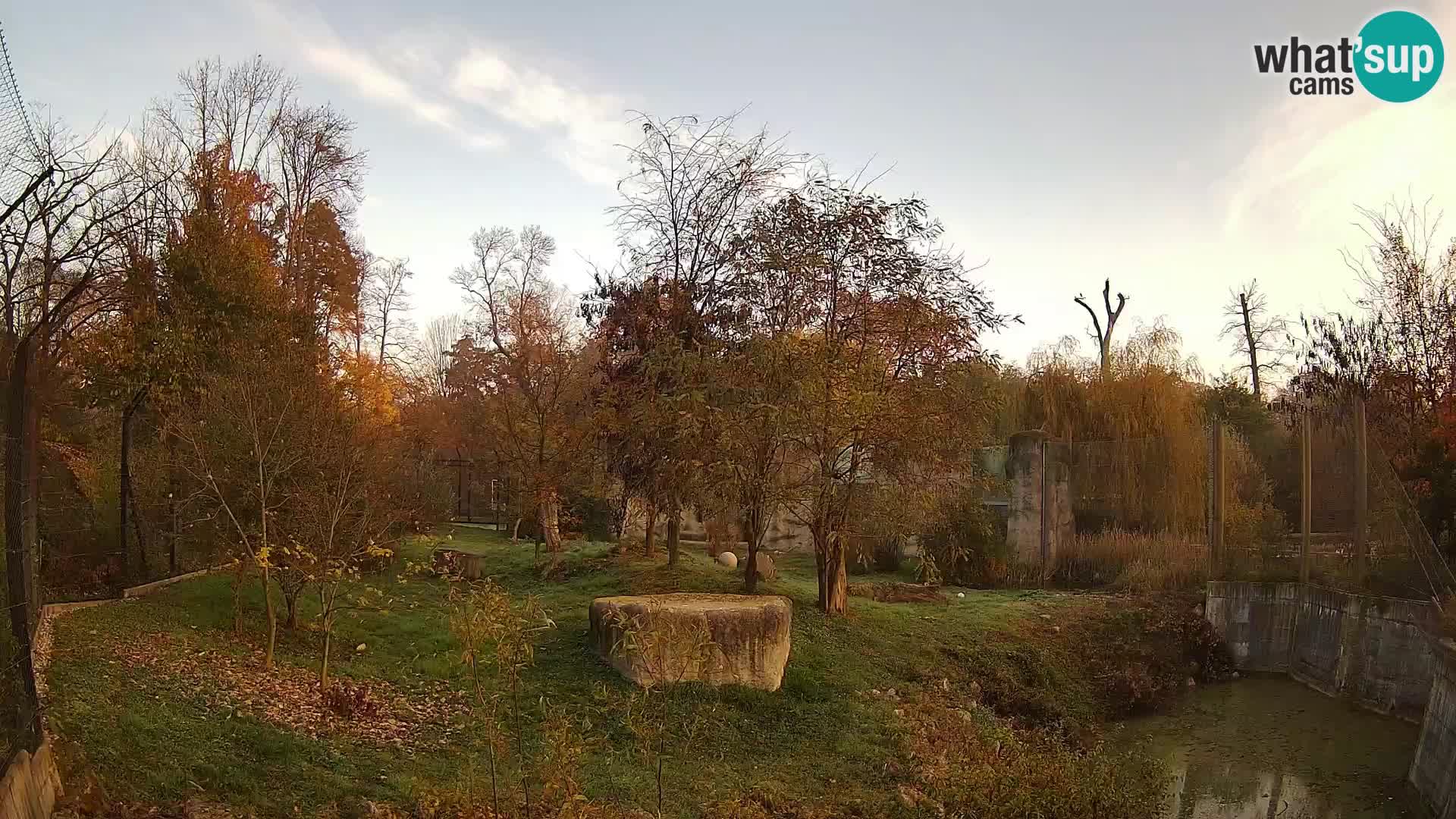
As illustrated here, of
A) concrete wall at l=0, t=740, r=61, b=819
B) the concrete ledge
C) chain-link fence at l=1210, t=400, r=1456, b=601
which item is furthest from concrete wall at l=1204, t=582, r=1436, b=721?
the concrete ledge

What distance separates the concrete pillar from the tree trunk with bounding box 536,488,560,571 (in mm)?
8002

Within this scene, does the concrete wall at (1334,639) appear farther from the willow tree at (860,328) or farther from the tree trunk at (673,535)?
the tree trunk at (673,535)

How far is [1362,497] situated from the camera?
11250 millimetres

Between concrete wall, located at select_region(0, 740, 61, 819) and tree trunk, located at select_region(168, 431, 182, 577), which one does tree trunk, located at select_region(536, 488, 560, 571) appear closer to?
tree trunk, located at select_region(168, 431, 182, 577)

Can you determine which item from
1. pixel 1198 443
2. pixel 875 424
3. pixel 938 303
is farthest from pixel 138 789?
pixel 1198 443

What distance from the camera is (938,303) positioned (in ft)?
39.3

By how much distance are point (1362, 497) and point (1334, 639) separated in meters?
1.71

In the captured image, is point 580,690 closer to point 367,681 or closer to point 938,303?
point 367,681

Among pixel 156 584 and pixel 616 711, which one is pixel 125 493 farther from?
pixel 616 711

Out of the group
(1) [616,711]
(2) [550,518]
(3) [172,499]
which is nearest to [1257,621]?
(1) [616,711]

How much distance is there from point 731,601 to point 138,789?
564 cm

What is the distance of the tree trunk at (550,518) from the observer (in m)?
15.8

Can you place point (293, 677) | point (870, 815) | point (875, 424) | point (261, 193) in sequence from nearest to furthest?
point (870, 815), point (293, 677), point (875, 424), point (261, 193)

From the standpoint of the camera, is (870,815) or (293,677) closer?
(870,815)
